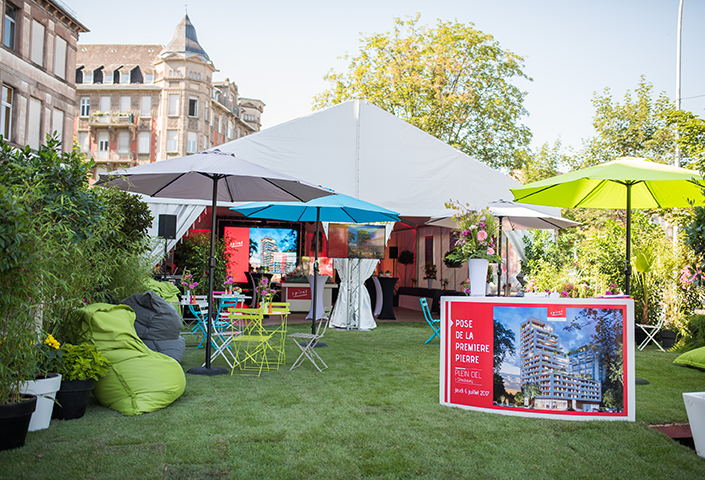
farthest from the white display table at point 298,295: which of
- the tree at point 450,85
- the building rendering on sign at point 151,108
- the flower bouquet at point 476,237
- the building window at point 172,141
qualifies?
the building window at point 172,141

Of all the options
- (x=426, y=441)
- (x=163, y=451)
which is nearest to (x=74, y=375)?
(x=163, y=451)

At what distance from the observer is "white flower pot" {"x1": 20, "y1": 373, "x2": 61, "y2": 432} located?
330 cm

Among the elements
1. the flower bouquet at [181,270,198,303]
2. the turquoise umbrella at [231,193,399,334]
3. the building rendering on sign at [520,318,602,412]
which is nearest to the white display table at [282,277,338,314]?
the turquoise umbrella at [231,193,399,334]

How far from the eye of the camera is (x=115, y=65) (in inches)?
1549

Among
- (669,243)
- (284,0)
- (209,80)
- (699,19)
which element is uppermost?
(209,80)

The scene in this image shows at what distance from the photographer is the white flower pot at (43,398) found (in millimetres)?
3297

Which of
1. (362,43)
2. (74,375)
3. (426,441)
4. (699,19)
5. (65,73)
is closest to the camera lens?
(426,441)

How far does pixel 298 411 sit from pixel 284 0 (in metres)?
8.12

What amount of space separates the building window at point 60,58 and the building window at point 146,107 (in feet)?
48.0

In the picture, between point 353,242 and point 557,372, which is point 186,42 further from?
point 557,372

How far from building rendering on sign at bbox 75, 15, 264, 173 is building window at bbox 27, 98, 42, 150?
49.5ft

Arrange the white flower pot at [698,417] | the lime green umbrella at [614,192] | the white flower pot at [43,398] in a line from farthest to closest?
the lime green umbrella at [614,192] < the white flower pot at [43,398] < the white flower pot at [698,417]

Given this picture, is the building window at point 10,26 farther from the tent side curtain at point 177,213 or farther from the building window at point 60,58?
the tent side curtain at point 177,213

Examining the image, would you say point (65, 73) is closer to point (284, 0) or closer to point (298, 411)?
point (284, 0)
